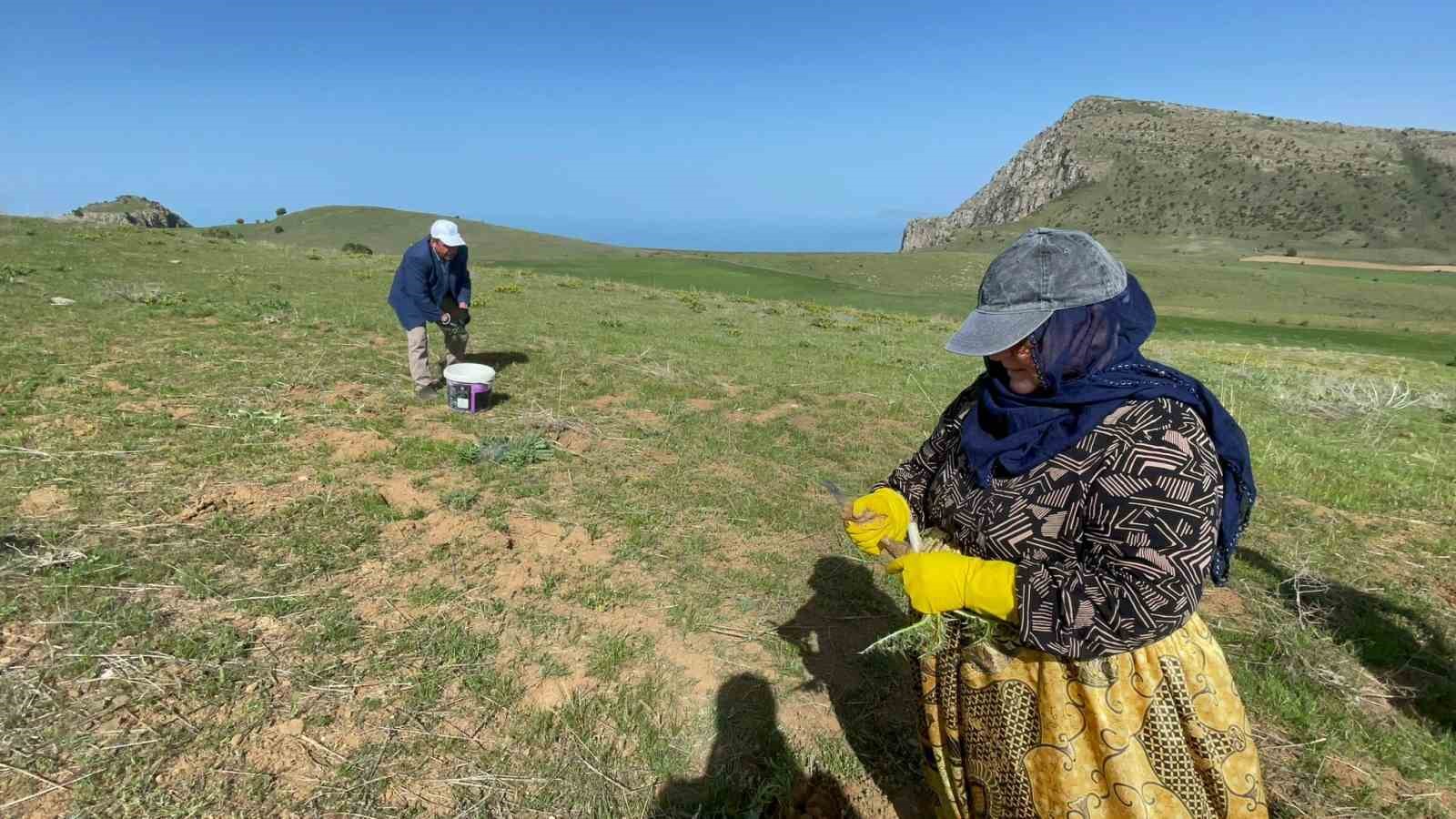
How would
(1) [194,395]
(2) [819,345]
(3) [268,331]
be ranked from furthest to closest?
(2) [819,345], (3) [268,331], (1) [194,395]

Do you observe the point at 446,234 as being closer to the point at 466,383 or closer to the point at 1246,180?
the point at 466,383

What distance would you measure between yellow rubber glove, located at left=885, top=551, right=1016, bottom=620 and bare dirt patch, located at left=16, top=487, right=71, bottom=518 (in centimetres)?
556

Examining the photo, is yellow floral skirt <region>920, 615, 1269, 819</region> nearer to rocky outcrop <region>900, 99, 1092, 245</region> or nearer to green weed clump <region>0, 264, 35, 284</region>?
green weed clump <region>0, 264, 35, 284</region>

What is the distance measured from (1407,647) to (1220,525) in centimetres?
402

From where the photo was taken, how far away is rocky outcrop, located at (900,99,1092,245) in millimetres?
114812

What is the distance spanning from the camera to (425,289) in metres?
7.53

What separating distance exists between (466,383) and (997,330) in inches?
250

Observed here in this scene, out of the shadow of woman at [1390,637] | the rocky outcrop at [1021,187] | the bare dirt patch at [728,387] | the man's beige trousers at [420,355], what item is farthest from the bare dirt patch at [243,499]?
the rocky outcrop at [1021,187]

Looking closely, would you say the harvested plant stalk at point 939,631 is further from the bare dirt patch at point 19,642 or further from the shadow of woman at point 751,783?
the bare dirt patch at point 19,642

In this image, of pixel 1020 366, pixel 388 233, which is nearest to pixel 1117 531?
pixel 1020 366

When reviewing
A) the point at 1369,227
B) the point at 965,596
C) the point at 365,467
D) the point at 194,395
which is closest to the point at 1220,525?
the point at 965,596

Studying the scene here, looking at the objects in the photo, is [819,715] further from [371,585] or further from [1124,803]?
[371,585]

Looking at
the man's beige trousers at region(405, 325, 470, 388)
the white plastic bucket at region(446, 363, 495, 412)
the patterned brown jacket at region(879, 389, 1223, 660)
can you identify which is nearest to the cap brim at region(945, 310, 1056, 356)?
the patterned brown jacket at region(879, 389, 1223, 660)

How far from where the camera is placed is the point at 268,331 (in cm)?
986
